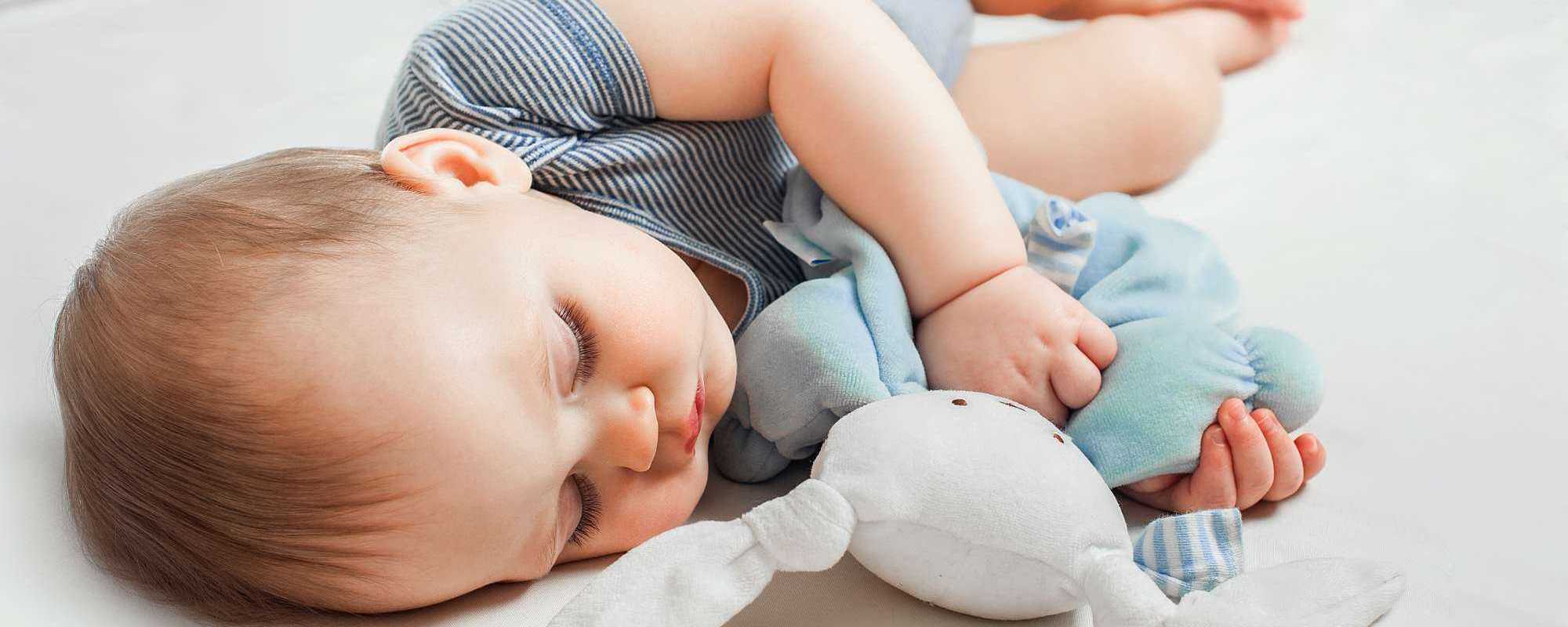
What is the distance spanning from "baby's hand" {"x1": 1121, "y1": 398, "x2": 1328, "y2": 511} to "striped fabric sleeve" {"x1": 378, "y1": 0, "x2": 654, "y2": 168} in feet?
1.72

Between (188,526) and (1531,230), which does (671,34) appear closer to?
(188,526)

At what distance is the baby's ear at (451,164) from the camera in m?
0.82

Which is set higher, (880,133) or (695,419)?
(880,133)

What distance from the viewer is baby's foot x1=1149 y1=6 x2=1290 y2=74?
54.1 inches

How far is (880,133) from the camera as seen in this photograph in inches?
37.9

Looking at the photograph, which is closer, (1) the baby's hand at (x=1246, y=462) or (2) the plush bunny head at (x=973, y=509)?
(2) the plush bunny head at (x=973, y=509)

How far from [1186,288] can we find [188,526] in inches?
29.0

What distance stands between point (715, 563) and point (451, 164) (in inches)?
15.7

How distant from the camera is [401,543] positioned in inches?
27.2

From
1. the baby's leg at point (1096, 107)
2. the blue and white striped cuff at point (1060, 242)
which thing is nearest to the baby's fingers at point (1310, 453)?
the blue and white striped cuff at point (1060, 242)

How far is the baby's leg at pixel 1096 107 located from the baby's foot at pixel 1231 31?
0.06 metres

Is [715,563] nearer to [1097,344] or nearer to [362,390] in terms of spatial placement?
[362,390]

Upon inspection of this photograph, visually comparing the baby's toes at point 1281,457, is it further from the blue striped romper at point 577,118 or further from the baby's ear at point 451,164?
the baby's ear at point 451,164

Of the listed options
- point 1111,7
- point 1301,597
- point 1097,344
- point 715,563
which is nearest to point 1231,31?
point 1111,7
